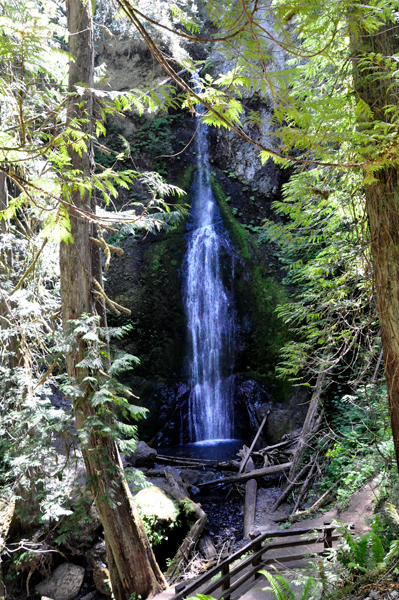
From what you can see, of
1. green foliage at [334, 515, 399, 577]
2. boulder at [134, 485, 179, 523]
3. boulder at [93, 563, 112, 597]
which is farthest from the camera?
boulder at [134, 485, 179, 523]

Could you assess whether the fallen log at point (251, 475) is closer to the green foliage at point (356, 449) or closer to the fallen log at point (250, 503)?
the fallen log at point (250, 503)

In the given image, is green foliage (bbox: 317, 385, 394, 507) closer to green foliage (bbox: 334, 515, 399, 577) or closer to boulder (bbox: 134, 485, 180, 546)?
green foliage (bbox: 334, 515, 399, 577)

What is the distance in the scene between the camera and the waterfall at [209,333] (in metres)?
14.7

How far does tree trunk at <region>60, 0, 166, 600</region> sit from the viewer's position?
520 cm

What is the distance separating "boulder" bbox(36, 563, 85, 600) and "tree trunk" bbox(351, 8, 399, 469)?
610cm

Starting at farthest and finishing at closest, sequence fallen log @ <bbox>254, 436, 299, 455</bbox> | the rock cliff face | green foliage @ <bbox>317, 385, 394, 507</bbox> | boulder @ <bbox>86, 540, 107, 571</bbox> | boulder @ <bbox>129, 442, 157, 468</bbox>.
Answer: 1. the rock cliff face
2. fallen log @ <bbox>254, 436, 299, 455</bbox>
3. boulder @ <bbox>129, 442, 157, 468</bbox>
4. boulder @ <bbox>86, 540, 107, 571</bbox>
5. green foliage @ <bbox>317, 385, 394, 507</bbox>

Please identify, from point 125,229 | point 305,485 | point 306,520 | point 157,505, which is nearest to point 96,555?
point 157,505

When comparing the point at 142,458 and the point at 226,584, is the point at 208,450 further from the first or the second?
the point at 226,584

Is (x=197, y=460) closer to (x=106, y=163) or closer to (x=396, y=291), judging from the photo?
(x=396, y=291)

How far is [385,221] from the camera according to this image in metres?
A: 3.63

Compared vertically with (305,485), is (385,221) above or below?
above

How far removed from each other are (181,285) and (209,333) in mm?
2230

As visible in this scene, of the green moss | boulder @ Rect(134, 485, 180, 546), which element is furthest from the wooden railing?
the green moss

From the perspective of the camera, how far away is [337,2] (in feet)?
9.92
